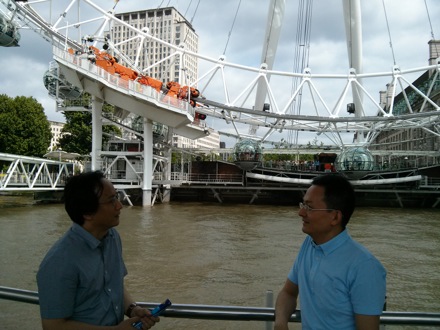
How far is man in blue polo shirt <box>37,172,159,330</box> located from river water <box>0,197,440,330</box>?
3615 mm

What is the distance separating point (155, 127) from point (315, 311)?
39.5m

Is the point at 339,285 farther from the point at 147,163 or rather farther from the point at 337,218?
the point at 147,163

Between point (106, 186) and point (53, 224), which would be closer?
point (106, 186)

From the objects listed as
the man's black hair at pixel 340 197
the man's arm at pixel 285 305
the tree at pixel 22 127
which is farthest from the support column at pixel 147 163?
the man's black hair at pixel 340 197

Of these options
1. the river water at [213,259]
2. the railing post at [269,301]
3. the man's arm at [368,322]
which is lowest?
the river water at [213,259]

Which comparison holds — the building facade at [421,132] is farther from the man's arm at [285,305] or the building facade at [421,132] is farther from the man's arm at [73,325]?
the man's arm at [73,325]

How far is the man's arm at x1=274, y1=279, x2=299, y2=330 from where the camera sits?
2355mm

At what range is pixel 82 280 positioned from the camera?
84.9 inches

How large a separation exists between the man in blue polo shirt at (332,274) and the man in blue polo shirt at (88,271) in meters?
0.88

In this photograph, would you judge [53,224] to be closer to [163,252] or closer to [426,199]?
[163,252]

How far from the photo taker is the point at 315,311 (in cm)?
219

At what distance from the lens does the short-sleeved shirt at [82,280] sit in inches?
81.4

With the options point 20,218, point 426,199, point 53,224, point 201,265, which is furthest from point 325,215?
point 426,199

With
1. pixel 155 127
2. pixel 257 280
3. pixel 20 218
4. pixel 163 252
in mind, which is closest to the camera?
pixel 257 280
